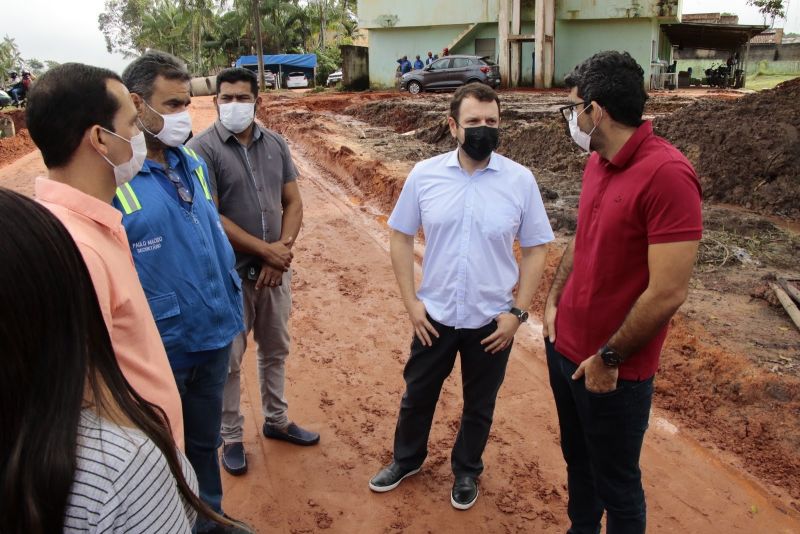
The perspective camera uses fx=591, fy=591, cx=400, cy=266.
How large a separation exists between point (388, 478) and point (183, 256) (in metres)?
1.80

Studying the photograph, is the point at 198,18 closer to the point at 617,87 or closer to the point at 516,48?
the point at 516,48

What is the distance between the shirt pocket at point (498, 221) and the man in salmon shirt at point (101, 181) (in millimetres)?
1620

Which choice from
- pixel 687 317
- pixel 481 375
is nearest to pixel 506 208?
pixel 481 375

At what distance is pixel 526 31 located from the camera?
89.6ft

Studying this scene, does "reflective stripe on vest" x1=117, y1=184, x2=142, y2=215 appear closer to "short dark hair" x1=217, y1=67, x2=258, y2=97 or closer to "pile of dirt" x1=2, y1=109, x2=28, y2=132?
"short dark hair" x1=217, y1=67, x2=258, y2=97

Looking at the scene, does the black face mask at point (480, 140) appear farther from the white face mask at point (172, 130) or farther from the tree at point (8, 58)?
the tree at point (8, 58)

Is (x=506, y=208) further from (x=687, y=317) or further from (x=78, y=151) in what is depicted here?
(x=687, y=317)

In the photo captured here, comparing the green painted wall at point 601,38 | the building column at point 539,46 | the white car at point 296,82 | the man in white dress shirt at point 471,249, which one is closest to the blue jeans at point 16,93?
the white car at point 296,82

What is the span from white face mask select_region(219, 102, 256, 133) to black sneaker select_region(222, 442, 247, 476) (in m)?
1.87

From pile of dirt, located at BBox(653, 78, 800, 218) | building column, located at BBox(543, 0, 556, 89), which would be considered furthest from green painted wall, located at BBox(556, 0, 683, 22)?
pile of dirt, located at BBox(653, 78, 800, 218)

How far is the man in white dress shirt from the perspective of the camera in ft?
9.55

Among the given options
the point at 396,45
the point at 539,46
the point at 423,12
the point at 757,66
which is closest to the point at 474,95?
the point at 539,46

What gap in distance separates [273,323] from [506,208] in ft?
5.26

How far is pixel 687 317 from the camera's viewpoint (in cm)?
519
